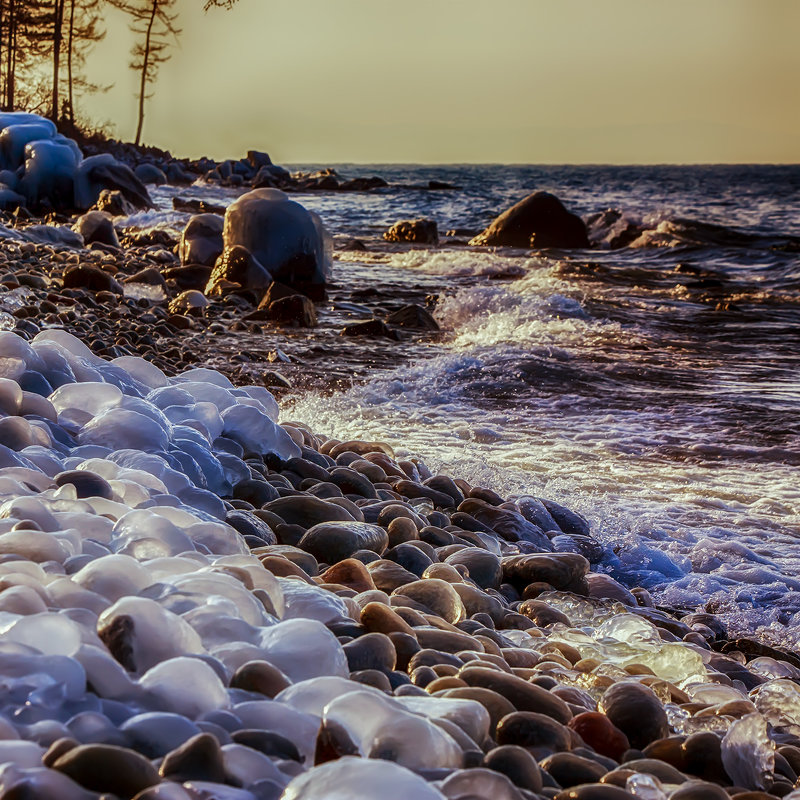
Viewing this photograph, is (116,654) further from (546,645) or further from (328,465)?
(328,465)

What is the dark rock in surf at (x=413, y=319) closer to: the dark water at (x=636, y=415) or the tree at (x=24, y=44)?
the dark water at (x=636, y=415)

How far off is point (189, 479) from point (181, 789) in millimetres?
1480

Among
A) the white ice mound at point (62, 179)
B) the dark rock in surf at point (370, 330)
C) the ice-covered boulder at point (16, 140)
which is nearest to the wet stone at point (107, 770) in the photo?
the dark rock in surf at point (370, 330)

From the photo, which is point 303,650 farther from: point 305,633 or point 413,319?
point 413,319

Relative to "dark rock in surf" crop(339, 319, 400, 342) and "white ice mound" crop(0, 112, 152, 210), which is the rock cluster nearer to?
"dark rock in surf" crop(339, 319, 400, 342)

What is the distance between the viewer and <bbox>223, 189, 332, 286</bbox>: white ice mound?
365 inches

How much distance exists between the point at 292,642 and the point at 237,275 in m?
7.43

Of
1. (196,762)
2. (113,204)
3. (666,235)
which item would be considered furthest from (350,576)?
(666,235)

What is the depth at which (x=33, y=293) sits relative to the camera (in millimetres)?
6465

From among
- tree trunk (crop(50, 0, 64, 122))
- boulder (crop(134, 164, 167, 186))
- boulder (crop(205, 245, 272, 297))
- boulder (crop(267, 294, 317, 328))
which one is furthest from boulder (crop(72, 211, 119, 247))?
boulder (crop(134, 164, 167, 186))

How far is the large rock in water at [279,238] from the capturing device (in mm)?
9266

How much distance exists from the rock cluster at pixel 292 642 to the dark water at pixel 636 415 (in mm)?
451

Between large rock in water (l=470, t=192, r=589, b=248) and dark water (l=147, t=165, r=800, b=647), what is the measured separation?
19.9 ft

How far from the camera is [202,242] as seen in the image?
968cm
